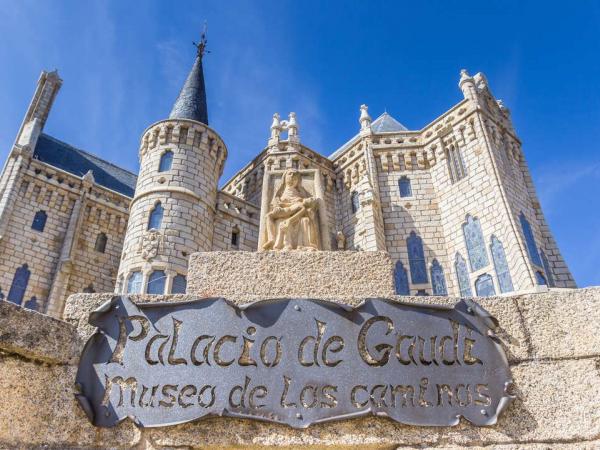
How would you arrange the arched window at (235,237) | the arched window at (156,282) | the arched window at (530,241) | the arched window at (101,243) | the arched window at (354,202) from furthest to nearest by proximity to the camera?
1. the arched window at (354,202)
2. the arched window at (101,243)
3. the arched window at (235,237)
4. the arched window at (530,241)
5. the arched window at (156,282)

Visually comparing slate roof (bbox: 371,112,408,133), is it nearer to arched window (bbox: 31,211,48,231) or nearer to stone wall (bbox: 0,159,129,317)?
stone wall (bbox: 0,159,129,317)

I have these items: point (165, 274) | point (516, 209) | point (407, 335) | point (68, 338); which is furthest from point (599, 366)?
point (516, 209)

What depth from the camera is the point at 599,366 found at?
3055 mm

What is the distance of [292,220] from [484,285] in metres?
14.2

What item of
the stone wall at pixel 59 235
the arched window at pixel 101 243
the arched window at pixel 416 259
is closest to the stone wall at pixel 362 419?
the arched window at pixel 416 259

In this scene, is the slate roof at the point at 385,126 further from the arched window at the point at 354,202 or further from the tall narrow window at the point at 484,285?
the tall narrow window at the point at 484,285

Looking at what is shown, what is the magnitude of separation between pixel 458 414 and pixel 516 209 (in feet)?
55.1

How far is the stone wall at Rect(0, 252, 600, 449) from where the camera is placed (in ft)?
9.36

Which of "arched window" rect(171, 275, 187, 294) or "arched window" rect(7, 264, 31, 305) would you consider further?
"arched window" rect(7, 264, 31, 305)

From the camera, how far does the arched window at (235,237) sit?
A: 19656 mm

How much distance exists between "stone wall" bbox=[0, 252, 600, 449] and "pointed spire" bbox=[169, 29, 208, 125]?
18.9 meters

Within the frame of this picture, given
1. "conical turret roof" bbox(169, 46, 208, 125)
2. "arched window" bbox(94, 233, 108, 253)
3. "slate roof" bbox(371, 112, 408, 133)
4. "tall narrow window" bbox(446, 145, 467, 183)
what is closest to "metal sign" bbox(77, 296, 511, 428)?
"tall narrow window" bbox(446, 145, 467, 183)

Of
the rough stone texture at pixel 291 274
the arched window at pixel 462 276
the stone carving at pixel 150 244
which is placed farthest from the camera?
the arched window at pixel 462 276

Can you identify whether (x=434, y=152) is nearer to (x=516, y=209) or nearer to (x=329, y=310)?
(x=516, y=209)
